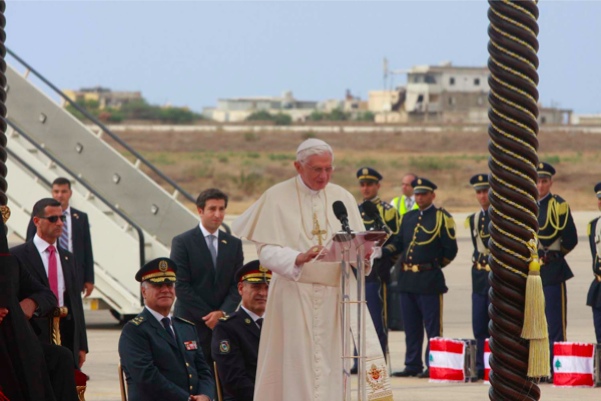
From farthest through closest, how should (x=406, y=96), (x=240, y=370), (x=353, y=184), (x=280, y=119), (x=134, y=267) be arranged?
(x=406, y=96)
(x=280, y=119)
(x=353, y=184)
(x=134, y=267)
(x=240, y=370)

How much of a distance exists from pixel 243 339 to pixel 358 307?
5.32 ft

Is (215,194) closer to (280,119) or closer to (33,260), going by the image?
(33,260)

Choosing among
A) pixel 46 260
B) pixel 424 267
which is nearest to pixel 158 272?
pixel 46 260

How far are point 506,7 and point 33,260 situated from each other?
5084 mm

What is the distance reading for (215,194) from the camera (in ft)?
33.2

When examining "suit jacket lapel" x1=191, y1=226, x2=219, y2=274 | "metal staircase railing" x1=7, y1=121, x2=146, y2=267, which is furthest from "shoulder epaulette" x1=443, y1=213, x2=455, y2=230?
"metal staircase railing" x1=7, y1=121, x2=146, y2=267

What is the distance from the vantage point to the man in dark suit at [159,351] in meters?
7.68

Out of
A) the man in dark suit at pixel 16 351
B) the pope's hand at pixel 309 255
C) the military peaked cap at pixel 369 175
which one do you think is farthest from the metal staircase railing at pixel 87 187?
the man in dark suit at pixel 16 351

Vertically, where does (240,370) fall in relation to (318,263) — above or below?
below

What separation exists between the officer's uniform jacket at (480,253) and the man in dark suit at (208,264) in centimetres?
307

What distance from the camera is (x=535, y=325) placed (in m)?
6.16

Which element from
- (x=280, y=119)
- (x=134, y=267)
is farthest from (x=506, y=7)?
(x=280, y=119)

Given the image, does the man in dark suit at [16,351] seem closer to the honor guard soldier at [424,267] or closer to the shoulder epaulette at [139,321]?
the shoulder epaulette at [139,321]

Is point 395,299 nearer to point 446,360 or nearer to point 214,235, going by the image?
point 446,360
